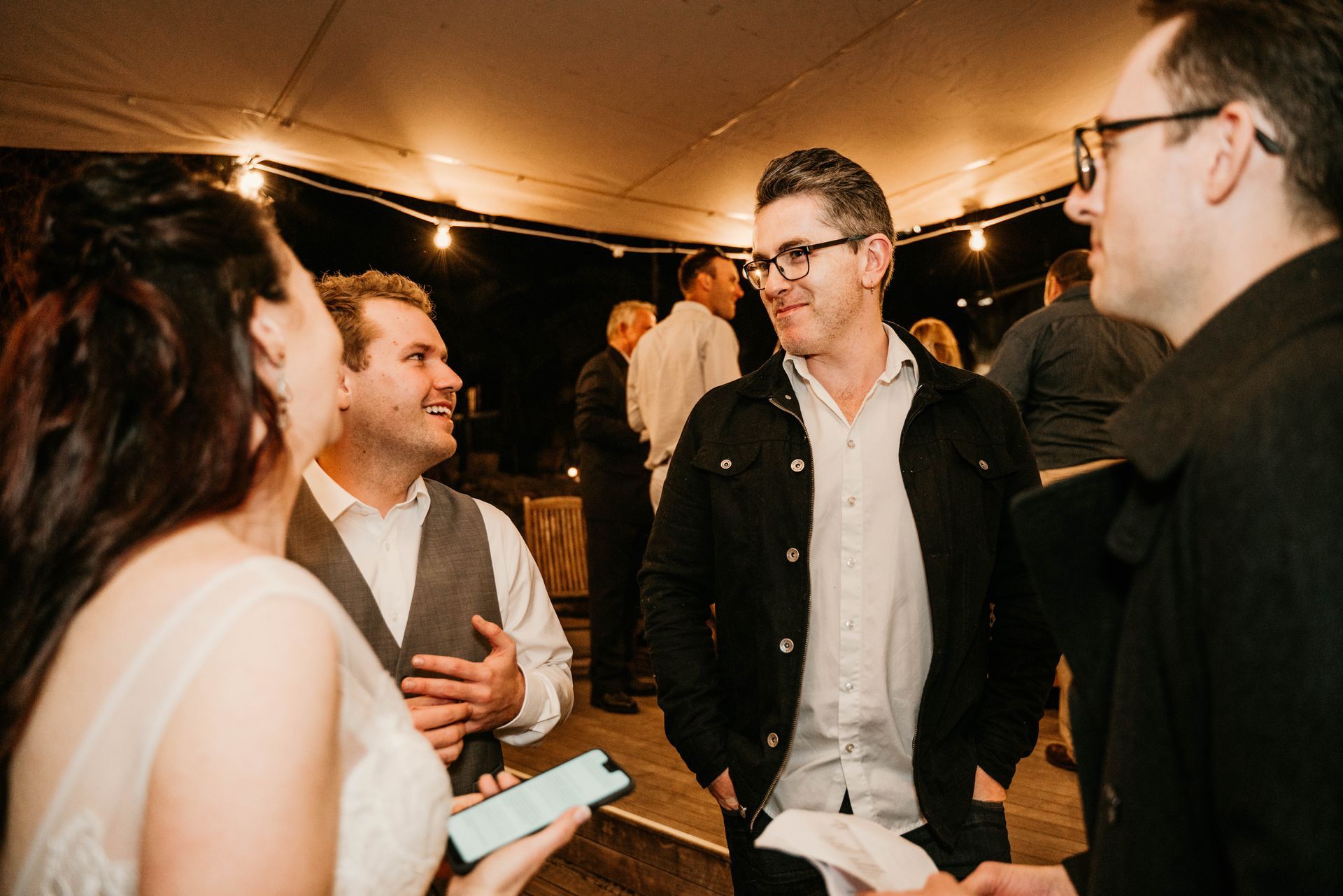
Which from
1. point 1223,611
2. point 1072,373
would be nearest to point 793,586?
point 1223,611

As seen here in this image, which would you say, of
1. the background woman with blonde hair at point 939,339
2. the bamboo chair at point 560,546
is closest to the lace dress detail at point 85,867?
the background woman with blonde hair at point 939,339

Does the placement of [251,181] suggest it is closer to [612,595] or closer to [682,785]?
[612,595]

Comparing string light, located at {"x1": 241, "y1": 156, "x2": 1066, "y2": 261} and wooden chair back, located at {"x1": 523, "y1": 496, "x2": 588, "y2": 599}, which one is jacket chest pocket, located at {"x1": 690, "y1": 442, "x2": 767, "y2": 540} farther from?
wooden chair back, located at {"x1": 523, "y1": 496, "x2": 588, "y2": 599}

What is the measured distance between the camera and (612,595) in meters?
4.23

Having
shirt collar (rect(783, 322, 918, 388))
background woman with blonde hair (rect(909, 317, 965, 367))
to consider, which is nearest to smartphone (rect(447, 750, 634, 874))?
shirt collar (rect(783, 322, 918, 388))

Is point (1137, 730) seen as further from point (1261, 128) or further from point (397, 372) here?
point (397, 372)

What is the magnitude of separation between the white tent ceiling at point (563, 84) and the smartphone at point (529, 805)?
301 centimetres

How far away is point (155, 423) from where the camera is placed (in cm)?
84

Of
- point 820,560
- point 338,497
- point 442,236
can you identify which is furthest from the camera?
point 442,236

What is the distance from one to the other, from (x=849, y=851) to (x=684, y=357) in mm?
3071

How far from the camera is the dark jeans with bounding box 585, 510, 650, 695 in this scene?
4.21m

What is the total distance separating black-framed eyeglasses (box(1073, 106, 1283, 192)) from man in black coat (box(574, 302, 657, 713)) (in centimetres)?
336

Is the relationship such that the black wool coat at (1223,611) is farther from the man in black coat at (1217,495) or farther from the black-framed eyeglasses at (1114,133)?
the black-framed eyeglasses at (1114,133)

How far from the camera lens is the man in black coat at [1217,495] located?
0.65 metres
